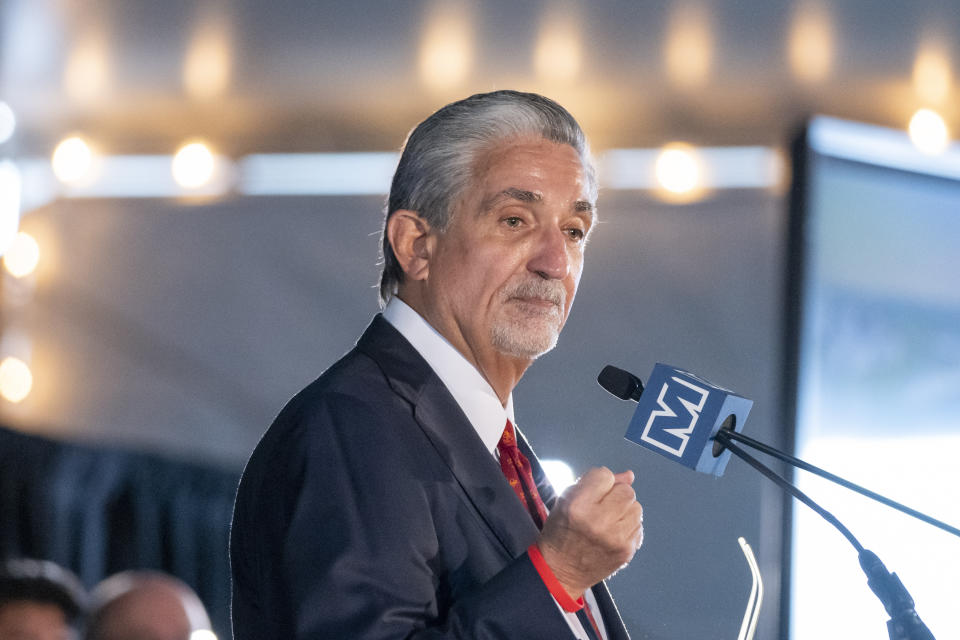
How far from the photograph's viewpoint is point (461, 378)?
1.25 m

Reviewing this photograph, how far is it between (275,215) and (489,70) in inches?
39.6

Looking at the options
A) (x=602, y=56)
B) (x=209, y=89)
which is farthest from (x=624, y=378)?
(x=209, y=89)

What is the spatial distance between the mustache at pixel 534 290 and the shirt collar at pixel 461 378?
10 centimetres

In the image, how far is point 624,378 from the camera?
1.24 meters

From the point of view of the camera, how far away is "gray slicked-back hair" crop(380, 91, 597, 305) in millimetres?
1328

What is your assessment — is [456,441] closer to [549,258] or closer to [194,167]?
[549,258]

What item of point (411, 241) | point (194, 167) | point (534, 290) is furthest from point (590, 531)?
point (194, 167)

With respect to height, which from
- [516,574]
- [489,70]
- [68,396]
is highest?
[489,70]

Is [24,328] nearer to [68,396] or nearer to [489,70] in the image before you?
[68,396]

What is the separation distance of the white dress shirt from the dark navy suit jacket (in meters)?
0.06

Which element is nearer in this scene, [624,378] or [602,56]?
[624,378]

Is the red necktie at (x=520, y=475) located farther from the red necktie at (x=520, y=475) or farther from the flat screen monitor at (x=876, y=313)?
the flat screen monitor at (x=876, y=313)

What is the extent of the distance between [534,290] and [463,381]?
14cm

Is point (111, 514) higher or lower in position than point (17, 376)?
lower
